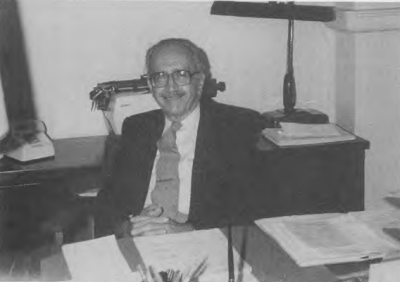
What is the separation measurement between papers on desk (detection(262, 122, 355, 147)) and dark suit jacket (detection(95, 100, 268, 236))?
0.87ft

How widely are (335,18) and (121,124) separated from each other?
1.08 meters

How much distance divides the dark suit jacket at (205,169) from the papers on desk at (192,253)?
482 millimetres

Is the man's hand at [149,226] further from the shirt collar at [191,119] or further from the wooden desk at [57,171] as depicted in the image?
the wooden desk at [57,171]

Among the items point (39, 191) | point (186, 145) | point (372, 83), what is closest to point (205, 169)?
point (186, 145)

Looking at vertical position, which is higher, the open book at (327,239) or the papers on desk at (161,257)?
the open book at (327,239)

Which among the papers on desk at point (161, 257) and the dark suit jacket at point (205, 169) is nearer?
the papers on desk at point (161, 257)

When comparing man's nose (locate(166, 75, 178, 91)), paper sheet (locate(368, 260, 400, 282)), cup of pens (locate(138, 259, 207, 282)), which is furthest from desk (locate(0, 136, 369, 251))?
paper sheet (locate(368, 260, 400, 282))

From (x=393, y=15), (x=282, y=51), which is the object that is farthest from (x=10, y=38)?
(x=393, y=15)

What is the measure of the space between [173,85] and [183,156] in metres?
0.26

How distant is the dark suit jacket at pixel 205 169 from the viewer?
1.95m

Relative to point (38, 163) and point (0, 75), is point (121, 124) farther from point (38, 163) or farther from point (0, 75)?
point (0, 75)

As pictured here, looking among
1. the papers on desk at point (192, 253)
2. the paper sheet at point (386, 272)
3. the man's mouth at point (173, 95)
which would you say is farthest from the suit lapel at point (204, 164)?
the paper sheet at point (386, 272)

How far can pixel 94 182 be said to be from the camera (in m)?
2.22

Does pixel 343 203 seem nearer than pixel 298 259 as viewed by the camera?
No
